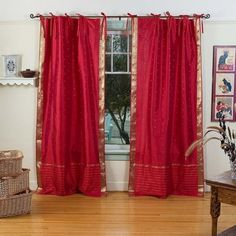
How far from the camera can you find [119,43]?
505 cm

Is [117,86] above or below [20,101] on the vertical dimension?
above

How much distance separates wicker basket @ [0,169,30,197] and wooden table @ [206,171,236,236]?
6.06 feet

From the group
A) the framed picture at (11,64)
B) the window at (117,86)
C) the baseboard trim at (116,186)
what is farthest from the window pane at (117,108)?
the framed picture at (11,64)

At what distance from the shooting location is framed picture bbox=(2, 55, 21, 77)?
189 inches

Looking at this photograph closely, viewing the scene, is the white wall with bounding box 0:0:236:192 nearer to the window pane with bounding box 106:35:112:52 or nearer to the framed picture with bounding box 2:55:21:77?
the framed picture with bounding box 2:55:21:77

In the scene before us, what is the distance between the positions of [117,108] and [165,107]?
77 cm

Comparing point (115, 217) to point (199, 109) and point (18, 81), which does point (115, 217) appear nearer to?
point (199, 109)

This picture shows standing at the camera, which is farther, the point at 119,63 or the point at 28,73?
the point at 119,63

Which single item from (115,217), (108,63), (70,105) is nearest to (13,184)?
(115,217)

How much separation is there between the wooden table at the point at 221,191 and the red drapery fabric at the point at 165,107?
1417mm

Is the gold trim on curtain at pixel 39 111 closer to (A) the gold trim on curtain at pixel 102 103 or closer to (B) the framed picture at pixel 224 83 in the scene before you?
(A) the gold trim on curtain at pixel 102 103

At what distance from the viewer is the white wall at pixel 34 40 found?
470cm

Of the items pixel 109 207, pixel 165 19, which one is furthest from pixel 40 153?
pixel 165 19

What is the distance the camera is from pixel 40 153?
15.9 feet
